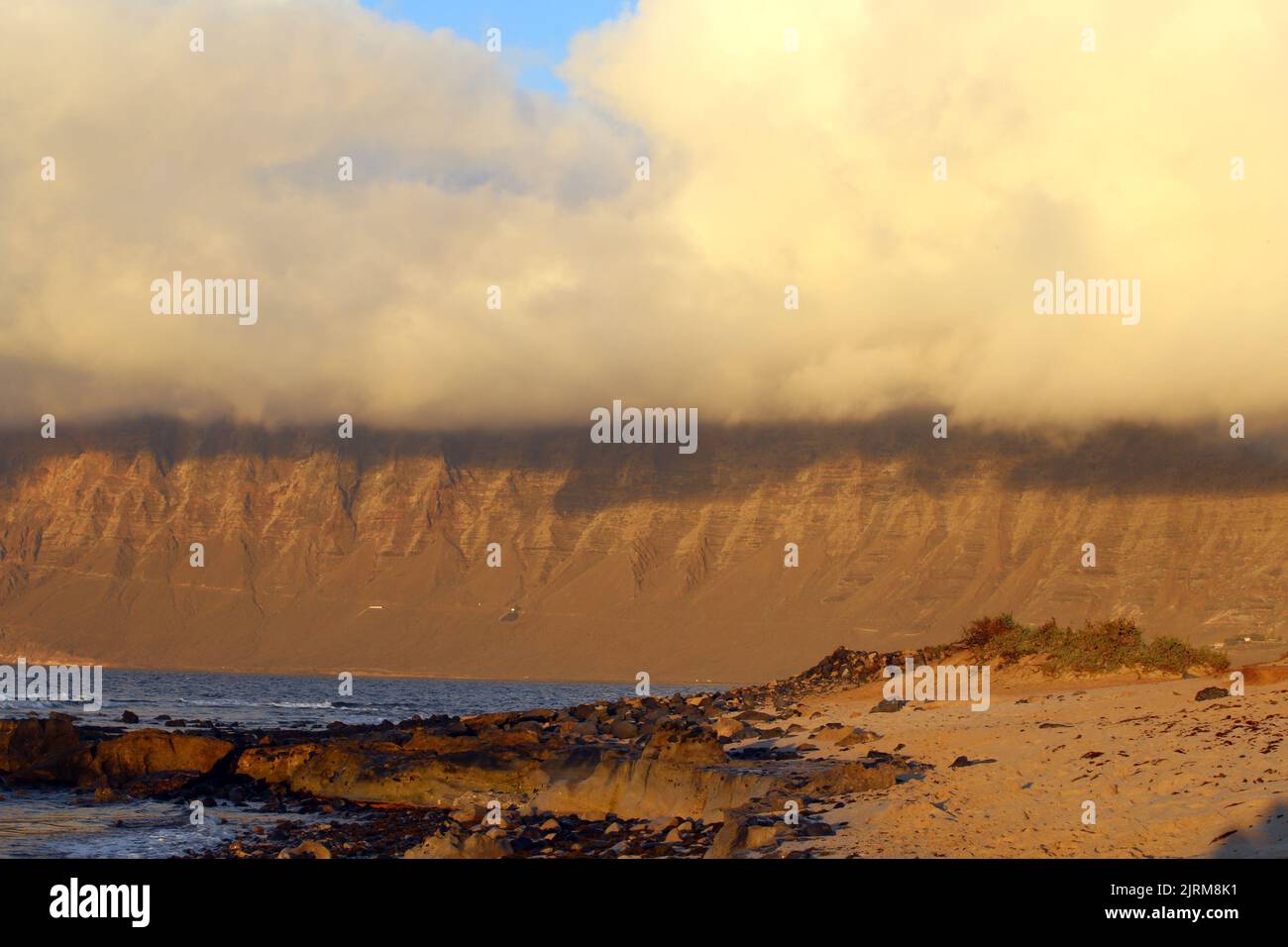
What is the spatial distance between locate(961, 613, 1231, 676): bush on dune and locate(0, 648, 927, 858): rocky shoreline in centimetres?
655

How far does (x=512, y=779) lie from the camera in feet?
91.5

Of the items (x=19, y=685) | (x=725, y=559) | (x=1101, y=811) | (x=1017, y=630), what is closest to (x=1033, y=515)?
(x=725, y=559)

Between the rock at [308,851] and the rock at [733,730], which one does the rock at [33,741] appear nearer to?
the rock at [308,851]

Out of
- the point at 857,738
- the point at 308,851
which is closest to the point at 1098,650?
the point at 857,738

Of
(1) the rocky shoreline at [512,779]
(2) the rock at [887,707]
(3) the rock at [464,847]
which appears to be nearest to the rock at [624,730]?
(1) the rocky shoreline at [512,779]

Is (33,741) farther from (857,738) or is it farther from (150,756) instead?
(857,738)

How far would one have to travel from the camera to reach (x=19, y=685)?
97.6 metres

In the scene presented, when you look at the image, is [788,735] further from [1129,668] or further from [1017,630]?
[1017,630]

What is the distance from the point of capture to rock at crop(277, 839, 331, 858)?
20.4 m

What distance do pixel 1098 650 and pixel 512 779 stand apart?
16801 millimetres

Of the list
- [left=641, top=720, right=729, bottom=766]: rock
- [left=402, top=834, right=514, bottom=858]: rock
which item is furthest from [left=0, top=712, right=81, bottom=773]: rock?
[left=402, top=834, right=514, bottom=858]: rock

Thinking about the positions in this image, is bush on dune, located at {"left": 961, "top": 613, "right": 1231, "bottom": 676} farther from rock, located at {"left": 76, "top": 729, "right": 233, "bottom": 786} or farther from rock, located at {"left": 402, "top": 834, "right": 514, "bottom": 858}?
rock, located at {"left": 76, "top": 729, "right": 233, "bottom": 786}
